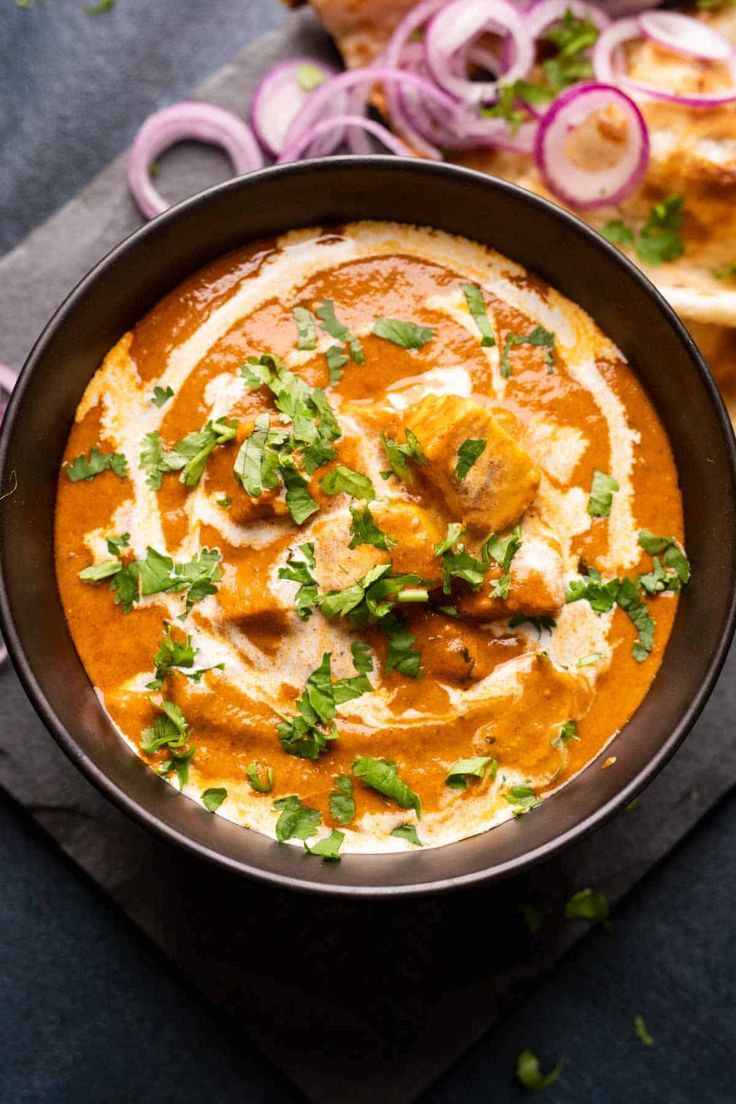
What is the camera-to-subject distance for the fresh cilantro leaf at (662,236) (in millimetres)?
4156

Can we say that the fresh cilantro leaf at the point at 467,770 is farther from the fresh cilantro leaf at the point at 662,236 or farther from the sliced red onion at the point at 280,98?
the sliced red onion at the point at 280,98

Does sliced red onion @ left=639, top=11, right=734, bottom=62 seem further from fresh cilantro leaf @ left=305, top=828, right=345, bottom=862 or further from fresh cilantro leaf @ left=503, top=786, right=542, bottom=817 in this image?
fresh cilantro leaf @ left=305, top=828, right=345, bottom=862

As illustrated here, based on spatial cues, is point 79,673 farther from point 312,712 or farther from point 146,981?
point 146,981

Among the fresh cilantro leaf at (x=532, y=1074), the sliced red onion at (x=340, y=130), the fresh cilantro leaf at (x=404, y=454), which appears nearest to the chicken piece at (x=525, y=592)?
the fresh cilantro leaf at (x=404, y=454)

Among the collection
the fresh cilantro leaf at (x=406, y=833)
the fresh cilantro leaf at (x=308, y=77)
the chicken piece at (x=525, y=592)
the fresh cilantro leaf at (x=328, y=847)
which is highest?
the fresh cilantro leaf at (x=308, y=77)

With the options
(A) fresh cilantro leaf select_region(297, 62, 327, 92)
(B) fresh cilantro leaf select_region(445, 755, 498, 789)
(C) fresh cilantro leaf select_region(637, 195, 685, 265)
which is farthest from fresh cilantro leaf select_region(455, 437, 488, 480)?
(A) fresh cilantro leaf select_region(297, 62, 327, 92)

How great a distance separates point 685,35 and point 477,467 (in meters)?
2.21

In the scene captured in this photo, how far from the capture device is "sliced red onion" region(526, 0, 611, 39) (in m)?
4.33

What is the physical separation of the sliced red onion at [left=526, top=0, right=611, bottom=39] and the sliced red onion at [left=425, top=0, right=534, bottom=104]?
5 cm

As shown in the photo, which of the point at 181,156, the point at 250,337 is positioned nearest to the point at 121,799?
the point at 250,337

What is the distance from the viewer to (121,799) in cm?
322

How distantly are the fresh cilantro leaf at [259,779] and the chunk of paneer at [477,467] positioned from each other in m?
0.97

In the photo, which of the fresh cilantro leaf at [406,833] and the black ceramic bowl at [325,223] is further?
the fresh cilantro leaf at [406,833]

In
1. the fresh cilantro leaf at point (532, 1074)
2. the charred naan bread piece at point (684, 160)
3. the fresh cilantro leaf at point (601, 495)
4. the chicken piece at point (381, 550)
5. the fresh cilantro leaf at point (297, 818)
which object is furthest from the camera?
the fresh cilantro leaf at point (532, 1074)
